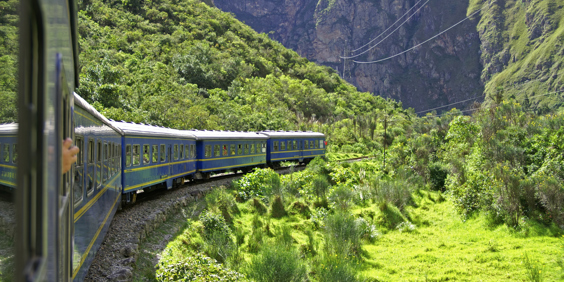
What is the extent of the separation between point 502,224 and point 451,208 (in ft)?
8.42

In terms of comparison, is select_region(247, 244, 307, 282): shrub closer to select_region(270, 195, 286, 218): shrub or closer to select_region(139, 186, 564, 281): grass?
select_region(139, 186, 564, 281): grass

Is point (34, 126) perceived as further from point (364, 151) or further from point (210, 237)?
point (364, 151)

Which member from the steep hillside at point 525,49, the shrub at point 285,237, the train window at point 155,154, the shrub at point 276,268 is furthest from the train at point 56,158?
the steep hillside at point 525,49

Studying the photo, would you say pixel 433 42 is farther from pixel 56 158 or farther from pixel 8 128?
pixel 8 128

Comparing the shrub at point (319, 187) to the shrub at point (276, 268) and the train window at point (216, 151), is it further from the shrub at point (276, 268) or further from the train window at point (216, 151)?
the shrub at point (276, 268)

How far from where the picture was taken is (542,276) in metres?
10.2

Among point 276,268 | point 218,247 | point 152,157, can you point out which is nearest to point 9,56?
point 276,268

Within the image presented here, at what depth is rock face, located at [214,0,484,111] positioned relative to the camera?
5561 inches

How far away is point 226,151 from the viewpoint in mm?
18594

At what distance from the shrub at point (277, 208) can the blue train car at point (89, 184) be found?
27.2 feet

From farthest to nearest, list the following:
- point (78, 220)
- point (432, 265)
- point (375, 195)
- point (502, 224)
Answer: point (375, 195)
point (502, 224)
point (432, 265)
point (78, 220)

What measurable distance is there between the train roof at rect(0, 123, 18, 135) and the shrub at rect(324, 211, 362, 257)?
1077 centimetres

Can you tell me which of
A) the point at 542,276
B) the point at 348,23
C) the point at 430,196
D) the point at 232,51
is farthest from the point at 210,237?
the point at 348,23

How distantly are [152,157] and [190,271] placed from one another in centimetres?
582
